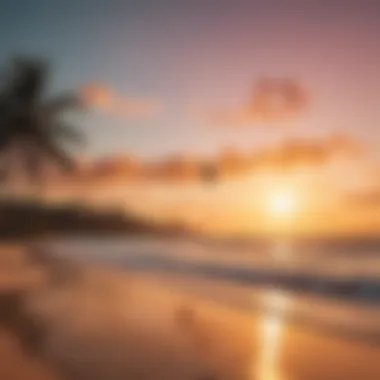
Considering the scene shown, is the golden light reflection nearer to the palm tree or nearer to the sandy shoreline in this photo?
the sandy shoreline

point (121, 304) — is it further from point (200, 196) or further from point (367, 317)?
point (367, 317)

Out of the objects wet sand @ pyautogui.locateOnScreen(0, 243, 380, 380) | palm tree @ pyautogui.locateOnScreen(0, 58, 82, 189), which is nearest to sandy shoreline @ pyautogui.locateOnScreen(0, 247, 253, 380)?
wet sand @ pyautogui.locateOnScreen(0, 243, 380, 380)

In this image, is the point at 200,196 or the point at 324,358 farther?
the point at 200,196

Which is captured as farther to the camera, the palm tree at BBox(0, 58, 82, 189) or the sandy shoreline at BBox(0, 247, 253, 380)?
the palm tree at BBox(0, 58, 82, 189)

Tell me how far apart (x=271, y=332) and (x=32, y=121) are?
63cm

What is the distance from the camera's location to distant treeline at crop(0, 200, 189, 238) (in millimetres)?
1454

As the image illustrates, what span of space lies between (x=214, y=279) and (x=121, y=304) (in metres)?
0.19

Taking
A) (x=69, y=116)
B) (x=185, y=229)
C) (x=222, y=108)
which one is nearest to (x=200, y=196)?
(x=185, y=229)

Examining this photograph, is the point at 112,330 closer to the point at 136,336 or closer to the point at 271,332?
the point at 136,336

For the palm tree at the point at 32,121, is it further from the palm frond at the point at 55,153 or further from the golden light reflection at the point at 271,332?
the golden light reflection at the point at 271,332

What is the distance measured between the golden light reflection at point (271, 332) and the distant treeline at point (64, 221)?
0.23m

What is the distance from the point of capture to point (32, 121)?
4.86 feet

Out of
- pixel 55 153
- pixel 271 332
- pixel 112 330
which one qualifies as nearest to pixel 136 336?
pixel 112 330

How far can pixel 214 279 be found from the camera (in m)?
1.44
